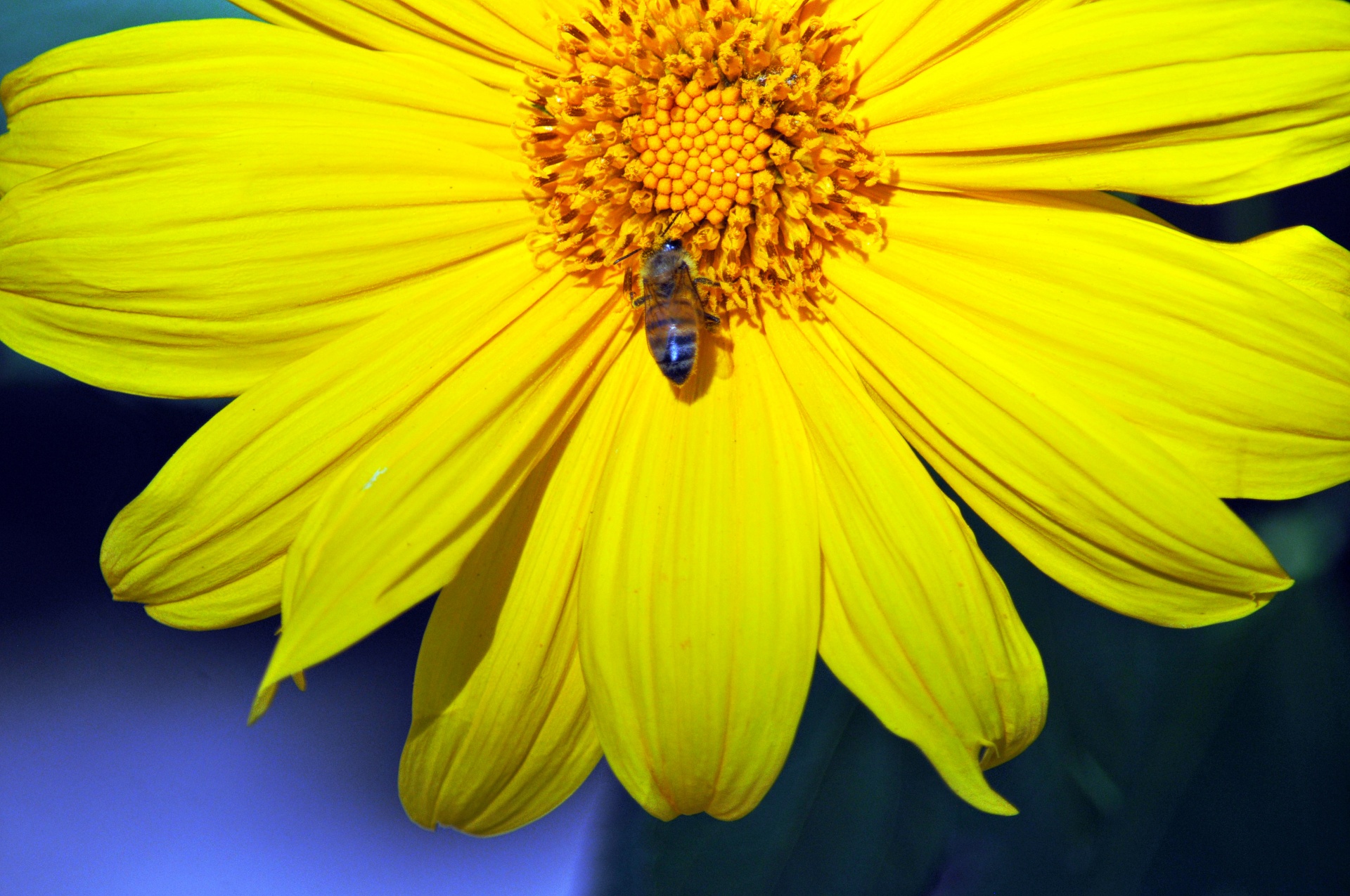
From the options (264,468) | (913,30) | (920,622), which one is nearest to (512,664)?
(264,468)

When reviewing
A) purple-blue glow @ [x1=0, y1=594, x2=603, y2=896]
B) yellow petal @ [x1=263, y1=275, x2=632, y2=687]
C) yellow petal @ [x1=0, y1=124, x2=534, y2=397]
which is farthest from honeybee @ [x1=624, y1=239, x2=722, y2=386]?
purple-blue glow @ [x1=0, y1=594, x2=603, y2=896]

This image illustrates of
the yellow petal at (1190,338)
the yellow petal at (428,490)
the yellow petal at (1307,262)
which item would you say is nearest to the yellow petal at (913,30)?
the yellow petal at (1190,338)

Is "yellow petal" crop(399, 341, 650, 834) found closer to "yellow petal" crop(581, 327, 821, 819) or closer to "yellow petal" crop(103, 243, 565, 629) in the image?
"yellow petal" crop(581, 327, 821, 819)

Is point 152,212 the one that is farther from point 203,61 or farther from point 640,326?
point 640,326

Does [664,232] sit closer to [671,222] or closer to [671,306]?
[671,222]

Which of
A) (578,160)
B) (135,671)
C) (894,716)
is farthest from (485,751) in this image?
(135,671)

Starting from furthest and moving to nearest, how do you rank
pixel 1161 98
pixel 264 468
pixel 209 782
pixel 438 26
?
pixel 209 782 < pixel 438 26 < pixel 264 468 < pixel 1161 98
